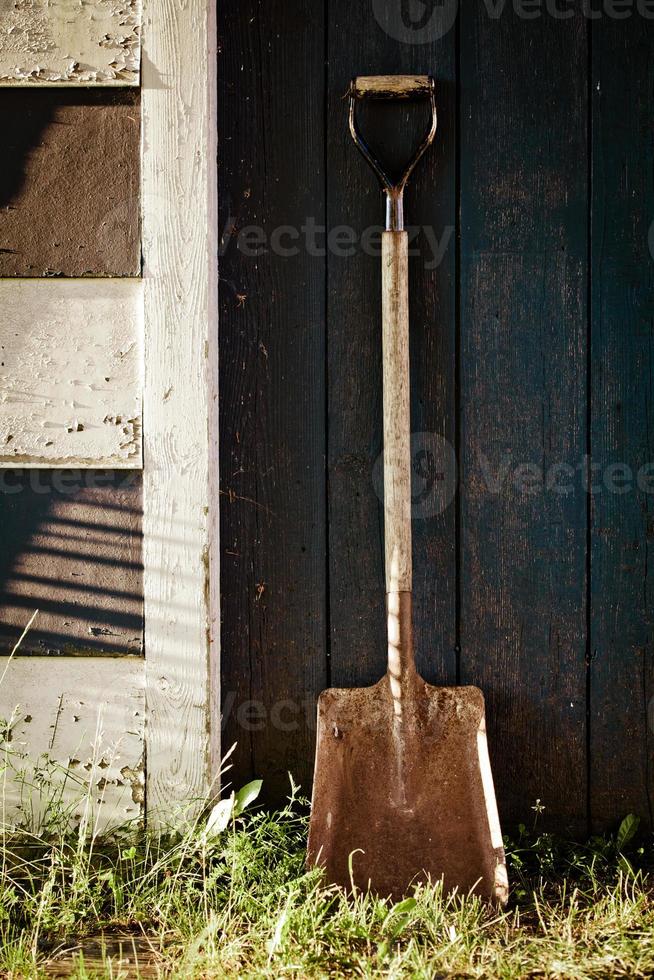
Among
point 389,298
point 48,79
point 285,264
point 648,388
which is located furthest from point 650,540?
point 48,79

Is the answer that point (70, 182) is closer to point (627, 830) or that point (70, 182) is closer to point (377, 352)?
point (377, 352)

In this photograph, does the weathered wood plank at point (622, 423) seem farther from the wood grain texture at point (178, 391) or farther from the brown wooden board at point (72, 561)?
the brown wooden board at point (72, 561)

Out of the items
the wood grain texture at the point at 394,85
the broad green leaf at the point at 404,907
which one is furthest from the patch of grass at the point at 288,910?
the wood grain texture at the point at 394,85

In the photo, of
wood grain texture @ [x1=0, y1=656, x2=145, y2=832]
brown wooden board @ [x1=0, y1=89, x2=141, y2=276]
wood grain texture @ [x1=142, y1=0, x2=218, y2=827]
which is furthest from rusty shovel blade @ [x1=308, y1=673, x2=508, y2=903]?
brown wooden board @ [x1=0, y1=89, x2=141, y2=276]

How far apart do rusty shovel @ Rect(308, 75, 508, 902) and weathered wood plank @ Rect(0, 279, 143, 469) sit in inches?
21.0

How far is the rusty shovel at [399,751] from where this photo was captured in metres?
1.44

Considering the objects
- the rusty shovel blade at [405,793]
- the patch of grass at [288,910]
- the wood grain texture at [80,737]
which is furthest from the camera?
the wood grain texture at [80,737]

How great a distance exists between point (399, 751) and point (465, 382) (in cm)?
Result: 79

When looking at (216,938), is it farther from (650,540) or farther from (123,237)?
(123,237)

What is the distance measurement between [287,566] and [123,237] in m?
0.77

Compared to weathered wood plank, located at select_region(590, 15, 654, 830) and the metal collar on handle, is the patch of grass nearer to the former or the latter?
weathered wood plank, located at select_region(590, 15, 654, 830)

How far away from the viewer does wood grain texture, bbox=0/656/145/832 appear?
154 cm

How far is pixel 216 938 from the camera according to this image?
1340 mm

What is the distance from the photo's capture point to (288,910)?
1.30 m
